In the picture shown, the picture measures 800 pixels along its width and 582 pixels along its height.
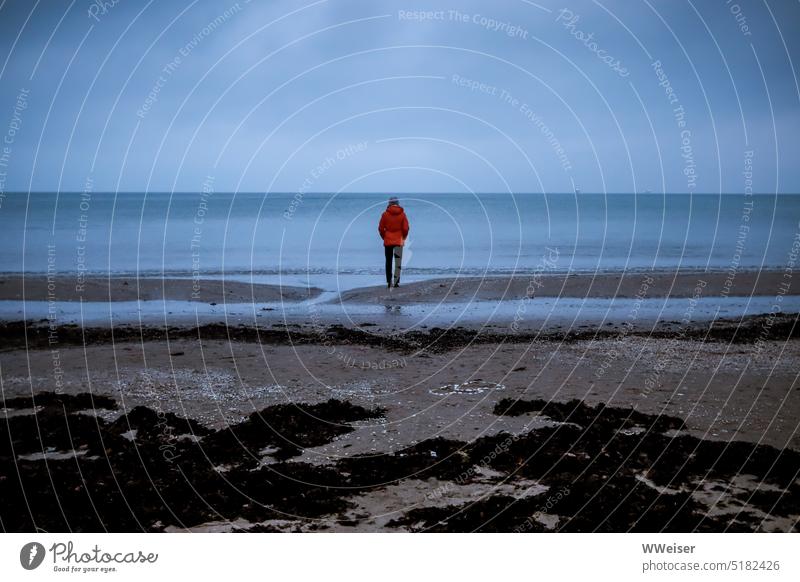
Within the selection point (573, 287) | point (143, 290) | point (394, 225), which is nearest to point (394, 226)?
point (394, 225)

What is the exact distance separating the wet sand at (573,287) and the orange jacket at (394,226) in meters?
1.87

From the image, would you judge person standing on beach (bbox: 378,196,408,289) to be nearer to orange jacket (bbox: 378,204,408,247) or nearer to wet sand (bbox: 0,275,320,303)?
orange jacket (bbox: 378,204,408,247)

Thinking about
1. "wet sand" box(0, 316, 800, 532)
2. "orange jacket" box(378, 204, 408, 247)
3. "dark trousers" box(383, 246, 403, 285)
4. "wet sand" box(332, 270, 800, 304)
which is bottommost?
"wet sand" box(0, 316, 800, 532)

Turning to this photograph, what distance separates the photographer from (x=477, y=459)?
890 cm

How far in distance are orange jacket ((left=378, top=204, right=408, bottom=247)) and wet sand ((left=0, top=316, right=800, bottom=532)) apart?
912 centimetres

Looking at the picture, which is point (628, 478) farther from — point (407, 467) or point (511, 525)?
point (407, 467)

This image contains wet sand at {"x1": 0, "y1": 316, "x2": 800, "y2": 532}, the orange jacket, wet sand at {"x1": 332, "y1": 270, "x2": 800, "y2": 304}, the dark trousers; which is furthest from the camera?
the dark trousers

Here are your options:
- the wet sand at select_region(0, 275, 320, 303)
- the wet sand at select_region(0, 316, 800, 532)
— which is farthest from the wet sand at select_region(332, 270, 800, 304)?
the wet sand at select_region(0, 316, 800, 532)

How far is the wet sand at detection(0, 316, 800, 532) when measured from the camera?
292 inches

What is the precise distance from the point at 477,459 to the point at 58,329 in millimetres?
13131

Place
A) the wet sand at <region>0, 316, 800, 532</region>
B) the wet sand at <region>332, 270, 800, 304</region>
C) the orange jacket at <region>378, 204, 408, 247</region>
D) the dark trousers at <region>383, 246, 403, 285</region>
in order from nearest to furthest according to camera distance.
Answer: the wet sand at <region>0, 316, 800, 532</region>, the orange jacket at <region>378, 204, 408, 247</region>, the wet sand at <region>332, 270, 800, 304</region>, the dark trousers at <region>383, 246, 403, 285</region>

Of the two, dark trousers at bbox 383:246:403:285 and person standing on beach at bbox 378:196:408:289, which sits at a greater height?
person standing on beach at bbox 378:196:408:289

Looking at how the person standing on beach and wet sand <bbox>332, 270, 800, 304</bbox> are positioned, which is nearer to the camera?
the person standing on beach
